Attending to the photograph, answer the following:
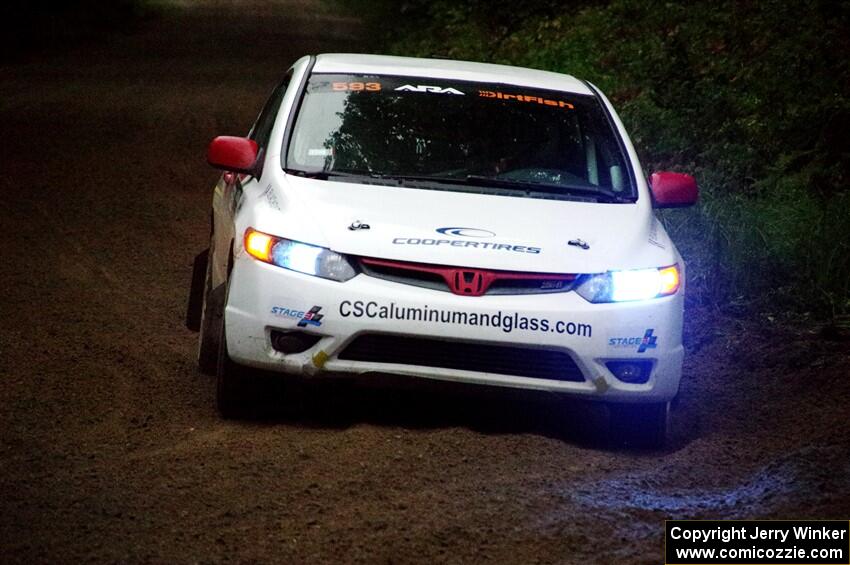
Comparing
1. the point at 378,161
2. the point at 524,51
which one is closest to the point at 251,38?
the point at 524,51

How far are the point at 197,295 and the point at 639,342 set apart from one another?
9.63 ft

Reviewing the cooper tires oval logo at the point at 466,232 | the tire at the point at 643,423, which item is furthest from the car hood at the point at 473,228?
the tire at the point at 643,423

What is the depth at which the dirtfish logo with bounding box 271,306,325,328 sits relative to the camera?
6281mm

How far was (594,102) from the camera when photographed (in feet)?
26.4

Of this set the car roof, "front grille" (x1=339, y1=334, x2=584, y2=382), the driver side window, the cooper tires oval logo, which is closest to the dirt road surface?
"front grille" (x1=339, y1=334, x2=584, y2=382)

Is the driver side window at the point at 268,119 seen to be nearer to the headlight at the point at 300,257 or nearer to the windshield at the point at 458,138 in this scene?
the windshield at the point at 458,138

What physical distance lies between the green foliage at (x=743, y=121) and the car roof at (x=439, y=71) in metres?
2.30

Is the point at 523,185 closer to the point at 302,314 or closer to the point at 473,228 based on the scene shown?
the point at 473,228

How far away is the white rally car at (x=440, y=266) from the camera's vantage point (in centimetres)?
629

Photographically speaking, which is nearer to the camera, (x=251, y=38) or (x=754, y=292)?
(x=754, y=292)

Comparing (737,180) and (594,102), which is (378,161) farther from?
(737,180)

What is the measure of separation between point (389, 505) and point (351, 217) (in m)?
1.54

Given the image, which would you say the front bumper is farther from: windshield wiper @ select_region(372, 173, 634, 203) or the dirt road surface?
windshield wiper @ select_region(372, 173, 634, 203)

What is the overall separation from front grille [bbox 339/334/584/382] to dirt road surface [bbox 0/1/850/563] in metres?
0.13
